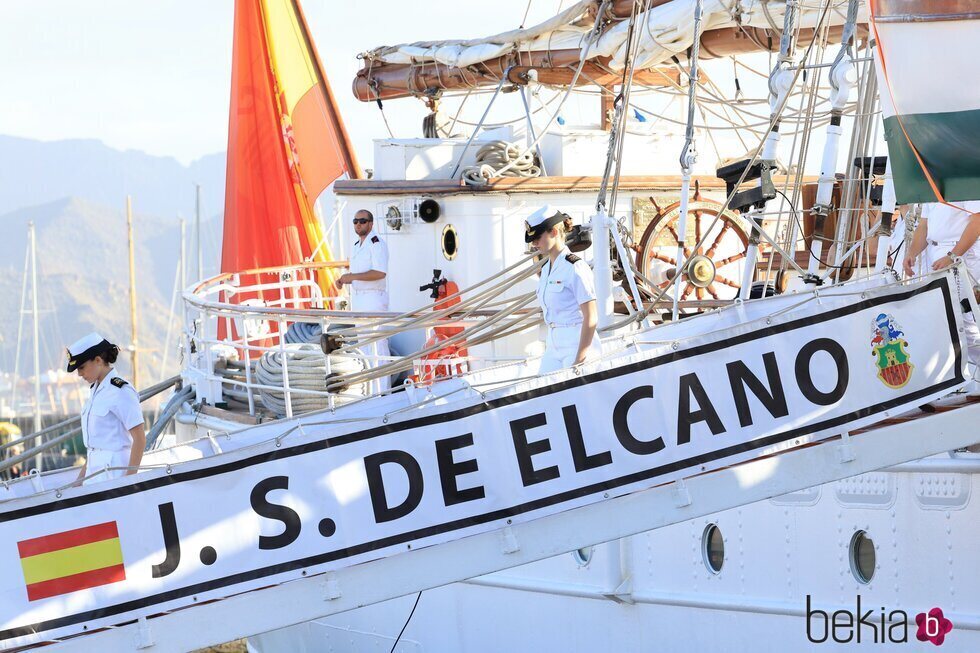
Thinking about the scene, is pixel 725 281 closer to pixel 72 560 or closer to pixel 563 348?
pixel 563 348

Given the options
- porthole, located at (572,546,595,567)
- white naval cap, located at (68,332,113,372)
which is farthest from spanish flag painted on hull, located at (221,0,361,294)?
white naval cap, located at (68,332,113,372)

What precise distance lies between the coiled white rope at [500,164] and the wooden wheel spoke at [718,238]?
1531mm

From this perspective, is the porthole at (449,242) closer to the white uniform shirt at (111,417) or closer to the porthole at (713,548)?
the porthole at (713,548)

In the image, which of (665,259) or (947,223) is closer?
(947,223)

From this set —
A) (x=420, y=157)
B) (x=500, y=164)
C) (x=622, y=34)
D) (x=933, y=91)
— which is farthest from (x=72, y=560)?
(x=622, y=34)

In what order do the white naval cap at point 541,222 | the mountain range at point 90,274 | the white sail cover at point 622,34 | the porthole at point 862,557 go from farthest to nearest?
1. the mountain range at point 90,274
2. the white sail cover at point 622,34
3. the porthole at point 862,557
4. the white naval cap at point 541,222

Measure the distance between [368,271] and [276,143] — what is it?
7.76 metres

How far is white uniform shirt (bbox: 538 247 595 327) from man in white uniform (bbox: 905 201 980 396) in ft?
4.99

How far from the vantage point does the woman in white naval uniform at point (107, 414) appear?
5.27m

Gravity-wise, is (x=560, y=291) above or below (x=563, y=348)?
above

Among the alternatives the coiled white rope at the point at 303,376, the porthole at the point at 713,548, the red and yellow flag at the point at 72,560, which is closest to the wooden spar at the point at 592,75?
the coiled white rope at the point at 303,376

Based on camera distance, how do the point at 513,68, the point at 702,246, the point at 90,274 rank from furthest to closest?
the point at 90,274 → the point at 513,68 → the point at 702,246

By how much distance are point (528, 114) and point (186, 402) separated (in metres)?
3.83

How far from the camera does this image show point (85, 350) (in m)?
5.30
